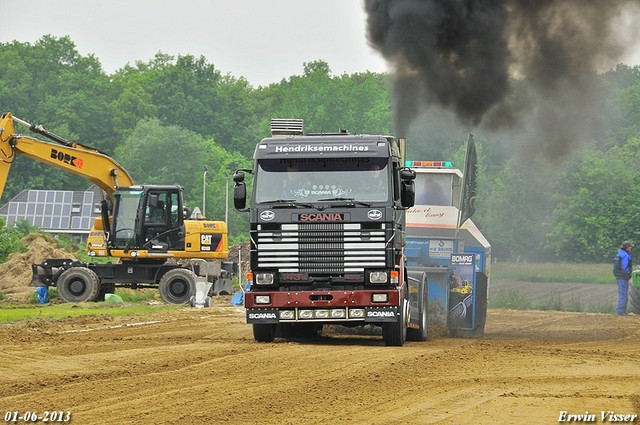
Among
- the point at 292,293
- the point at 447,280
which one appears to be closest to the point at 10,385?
the point at 292,293

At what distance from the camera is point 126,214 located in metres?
36.0

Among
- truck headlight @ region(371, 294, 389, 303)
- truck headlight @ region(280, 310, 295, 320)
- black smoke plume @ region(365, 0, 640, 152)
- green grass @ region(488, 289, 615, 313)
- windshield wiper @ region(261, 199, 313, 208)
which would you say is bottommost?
truck headlight @ region(280, 310, 295, 320)

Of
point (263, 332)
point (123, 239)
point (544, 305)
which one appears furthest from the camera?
point (544, 305)

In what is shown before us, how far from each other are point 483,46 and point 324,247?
971 centimetres

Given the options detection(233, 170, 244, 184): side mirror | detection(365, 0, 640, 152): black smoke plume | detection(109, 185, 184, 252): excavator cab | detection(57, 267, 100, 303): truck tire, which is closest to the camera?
detection(233, 170, 244, 184): side mirror

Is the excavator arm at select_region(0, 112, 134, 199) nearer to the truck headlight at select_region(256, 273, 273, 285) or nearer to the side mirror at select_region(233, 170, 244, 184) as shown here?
the side mirror at select_region(233, 170, 244, 184)

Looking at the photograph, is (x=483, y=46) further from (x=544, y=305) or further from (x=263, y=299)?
(x=544, y=305)

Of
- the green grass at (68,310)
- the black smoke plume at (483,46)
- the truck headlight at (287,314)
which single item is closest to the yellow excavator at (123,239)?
the green grass at (68,310)

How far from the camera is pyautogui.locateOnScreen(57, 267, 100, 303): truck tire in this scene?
35250 millimetres

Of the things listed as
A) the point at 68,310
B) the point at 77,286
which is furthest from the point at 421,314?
the point at 77,286

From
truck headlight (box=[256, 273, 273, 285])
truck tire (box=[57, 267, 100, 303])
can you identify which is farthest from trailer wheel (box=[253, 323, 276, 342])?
truck tire (box=[57, 267, 100, 303])

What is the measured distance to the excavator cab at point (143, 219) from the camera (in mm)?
35906

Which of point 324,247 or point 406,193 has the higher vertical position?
point 406,193

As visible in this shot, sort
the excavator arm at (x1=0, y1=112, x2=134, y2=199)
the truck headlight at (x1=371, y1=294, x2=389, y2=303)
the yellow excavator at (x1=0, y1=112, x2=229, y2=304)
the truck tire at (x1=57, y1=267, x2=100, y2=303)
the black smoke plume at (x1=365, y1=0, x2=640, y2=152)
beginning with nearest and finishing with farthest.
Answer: the truck headlight at (x1=371, y1=294, x2=389, y2=303) < the black smoke plume at (x1=365, y1=0, x2=640, y2=152) < the excavator arm at (x1=0, y1=112, x2=134, y2=199) < the truck tire at (x1=57, y1=267, x2=100, y2=303) < the yellow excavator at (x1=0, y1=112, x2=229, y2=304)
